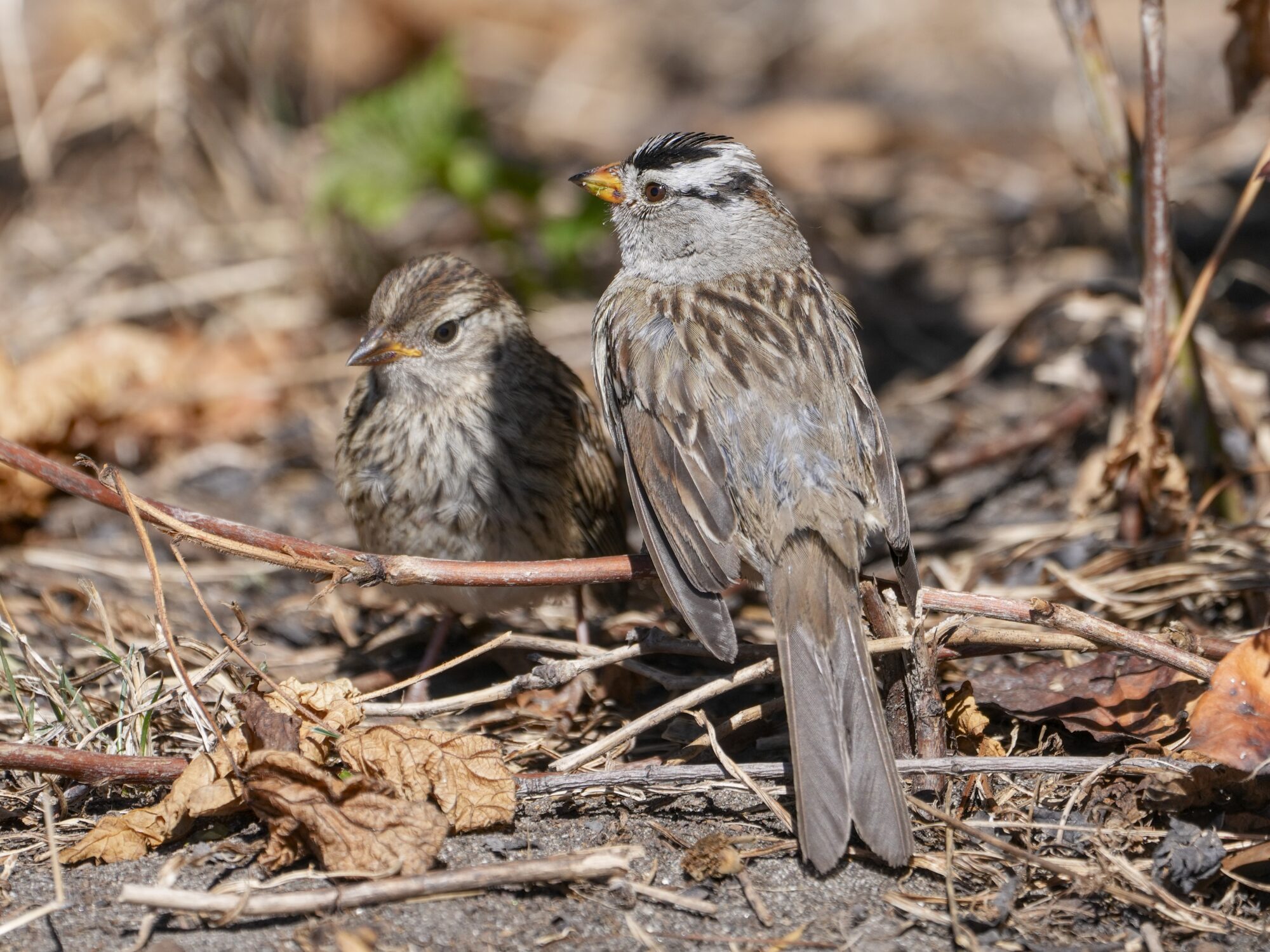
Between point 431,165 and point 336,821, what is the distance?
4.09m

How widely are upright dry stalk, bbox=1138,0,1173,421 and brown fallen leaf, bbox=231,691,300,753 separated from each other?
284cm

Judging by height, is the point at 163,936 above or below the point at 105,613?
below

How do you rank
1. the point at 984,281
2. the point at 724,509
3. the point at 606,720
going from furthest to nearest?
1. the point at 984,281
2. the point at 606,720
3. the point at 724,509

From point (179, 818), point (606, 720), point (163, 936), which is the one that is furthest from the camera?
point (606, 720)

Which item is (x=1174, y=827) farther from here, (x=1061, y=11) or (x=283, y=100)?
(x=283, y=100)

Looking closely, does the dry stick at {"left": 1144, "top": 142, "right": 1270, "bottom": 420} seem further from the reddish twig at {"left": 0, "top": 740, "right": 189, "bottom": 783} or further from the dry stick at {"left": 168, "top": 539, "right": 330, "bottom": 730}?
the reddish twig at {"left": 0, "top": 740, "right": 189, "bottom": 783}

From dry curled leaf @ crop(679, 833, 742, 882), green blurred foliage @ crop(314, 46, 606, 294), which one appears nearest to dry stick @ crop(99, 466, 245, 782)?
dry curled leaf @ crop(679, 833, 742, 882)

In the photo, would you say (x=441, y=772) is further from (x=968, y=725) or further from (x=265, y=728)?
(x=968, y=725)

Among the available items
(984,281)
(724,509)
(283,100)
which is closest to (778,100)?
(984,281)

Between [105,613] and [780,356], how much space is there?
2.06 metres

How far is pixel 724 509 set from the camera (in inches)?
142

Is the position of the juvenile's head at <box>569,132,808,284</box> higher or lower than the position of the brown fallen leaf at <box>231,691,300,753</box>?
higher

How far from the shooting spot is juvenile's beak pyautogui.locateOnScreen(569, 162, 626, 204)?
451 cm

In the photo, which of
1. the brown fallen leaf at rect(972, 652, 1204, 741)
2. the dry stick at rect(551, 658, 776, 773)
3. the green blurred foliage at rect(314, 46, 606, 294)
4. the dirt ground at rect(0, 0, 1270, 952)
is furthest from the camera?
the green blurred foliage at rect(314, 46, 606, 294)
